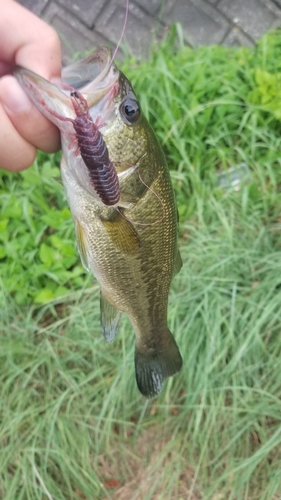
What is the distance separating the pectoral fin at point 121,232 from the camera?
1.20m

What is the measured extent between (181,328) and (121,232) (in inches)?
46.0

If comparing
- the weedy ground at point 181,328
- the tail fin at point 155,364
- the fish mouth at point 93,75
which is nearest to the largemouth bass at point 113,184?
the fish mouth at point 93,75

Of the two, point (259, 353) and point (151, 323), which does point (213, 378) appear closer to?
point (259, 353)

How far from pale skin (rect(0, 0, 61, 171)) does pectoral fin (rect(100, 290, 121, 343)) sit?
554mm

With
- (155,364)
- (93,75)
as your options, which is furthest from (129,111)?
(155,364)

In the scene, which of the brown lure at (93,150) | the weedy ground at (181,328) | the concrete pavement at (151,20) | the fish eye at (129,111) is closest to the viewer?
the brown lure at (93,150)

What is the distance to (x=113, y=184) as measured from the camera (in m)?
1.04

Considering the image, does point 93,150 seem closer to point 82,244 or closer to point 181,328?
point 82,244

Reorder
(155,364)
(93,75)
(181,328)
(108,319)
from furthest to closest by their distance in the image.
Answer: (181,328) < (155,364) < (108,319) < (93,75)

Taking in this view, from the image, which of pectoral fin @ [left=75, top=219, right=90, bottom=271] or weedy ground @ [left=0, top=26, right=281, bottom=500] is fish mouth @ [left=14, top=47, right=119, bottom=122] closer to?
pectoral fin @ [left=75, top=219, right=90, bottom=271]

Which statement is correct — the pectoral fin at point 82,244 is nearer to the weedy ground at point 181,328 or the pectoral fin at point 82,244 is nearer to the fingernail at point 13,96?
the fingernail at point 13,96

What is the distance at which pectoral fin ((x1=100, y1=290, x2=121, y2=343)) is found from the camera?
4.76ft

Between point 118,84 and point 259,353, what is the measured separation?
153 cm

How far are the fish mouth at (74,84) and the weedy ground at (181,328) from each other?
4.65ft
